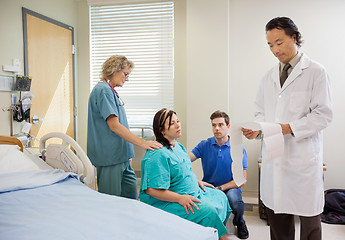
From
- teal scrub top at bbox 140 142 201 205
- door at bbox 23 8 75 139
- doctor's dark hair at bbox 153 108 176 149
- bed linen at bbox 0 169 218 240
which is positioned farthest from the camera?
door at bbox 23 8 75 139

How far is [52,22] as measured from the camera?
127 inches

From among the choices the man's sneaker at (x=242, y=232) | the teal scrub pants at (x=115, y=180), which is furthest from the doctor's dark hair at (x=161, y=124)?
the man's sneaker at (x=242, y=232)

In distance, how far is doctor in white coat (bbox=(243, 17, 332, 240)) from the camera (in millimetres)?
1507

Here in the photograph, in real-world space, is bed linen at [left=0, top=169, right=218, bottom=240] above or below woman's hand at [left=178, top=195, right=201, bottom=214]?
above

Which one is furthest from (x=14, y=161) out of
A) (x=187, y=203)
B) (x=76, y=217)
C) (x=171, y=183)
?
(x=187, y=203)

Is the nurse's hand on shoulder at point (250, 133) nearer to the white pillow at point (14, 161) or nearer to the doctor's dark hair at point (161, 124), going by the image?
the doctor's dark hair at point (161, 124)

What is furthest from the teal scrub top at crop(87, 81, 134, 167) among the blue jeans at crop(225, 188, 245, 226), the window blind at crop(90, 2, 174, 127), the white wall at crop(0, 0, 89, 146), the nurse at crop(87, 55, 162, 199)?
the window blind at crop(90, 2, 174, 127)

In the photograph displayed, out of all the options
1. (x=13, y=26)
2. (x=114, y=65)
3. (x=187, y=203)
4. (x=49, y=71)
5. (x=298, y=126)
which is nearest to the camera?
(x=298, y=126)

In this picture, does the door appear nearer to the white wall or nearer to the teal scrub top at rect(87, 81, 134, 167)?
the white wall

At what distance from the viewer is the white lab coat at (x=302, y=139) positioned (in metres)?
1.50

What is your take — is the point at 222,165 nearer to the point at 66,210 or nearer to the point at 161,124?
the point at 161,124

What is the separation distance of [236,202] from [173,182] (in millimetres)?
719

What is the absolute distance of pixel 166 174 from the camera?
173 centimetres

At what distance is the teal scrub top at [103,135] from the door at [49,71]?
113 cm
